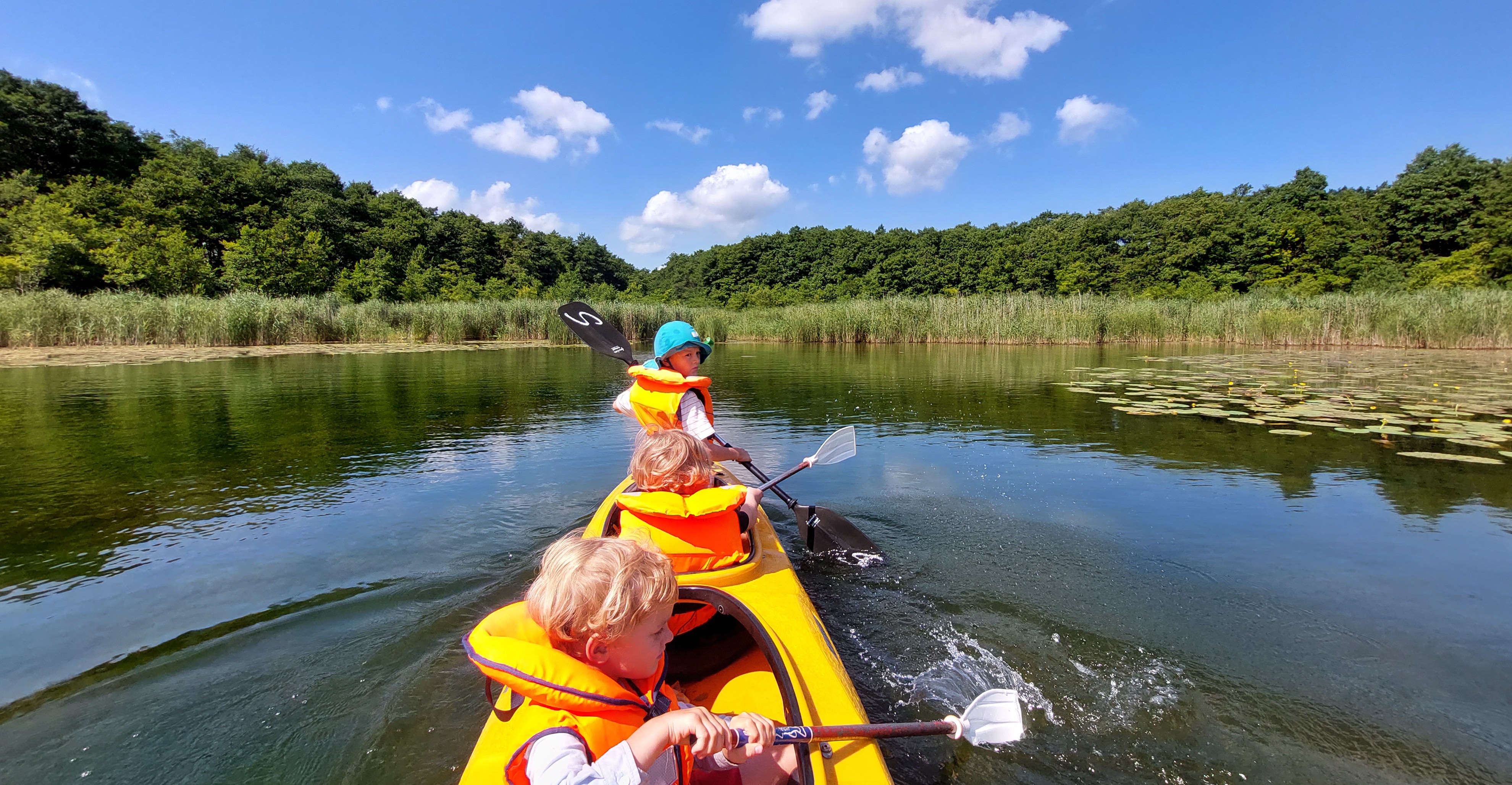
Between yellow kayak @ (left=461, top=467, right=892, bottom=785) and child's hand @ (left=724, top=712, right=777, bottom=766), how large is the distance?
14cm

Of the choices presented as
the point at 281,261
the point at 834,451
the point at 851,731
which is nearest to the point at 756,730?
the point at 851,731

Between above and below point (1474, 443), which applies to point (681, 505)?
above

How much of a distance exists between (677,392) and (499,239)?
180ft

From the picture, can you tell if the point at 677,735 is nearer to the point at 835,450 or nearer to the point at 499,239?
the point at 835,450

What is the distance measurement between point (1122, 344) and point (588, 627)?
1049 inches

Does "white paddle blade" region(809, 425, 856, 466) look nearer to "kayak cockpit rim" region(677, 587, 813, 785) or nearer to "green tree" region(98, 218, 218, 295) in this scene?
"kayak cockpit rim" region(677, 587, 813, 785)

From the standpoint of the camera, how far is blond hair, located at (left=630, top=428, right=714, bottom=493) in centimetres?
247

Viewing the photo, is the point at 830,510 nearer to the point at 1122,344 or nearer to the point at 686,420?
the point at 686,420

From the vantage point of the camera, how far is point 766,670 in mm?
2271

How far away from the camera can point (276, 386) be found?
11.2 meters

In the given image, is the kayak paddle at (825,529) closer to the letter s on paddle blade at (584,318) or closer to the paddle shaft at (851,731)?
the paddle shaft at (851,731)

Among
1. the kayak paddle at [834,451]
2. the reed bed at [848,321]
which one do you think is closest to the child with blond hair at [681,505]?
the kayak paddle at [834,451]

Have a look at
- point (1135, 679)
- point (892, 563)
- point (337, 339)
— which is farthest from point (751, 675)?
point (337, 339)

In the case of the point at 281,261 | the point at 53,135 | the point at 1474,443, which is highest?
the point at 53,135
